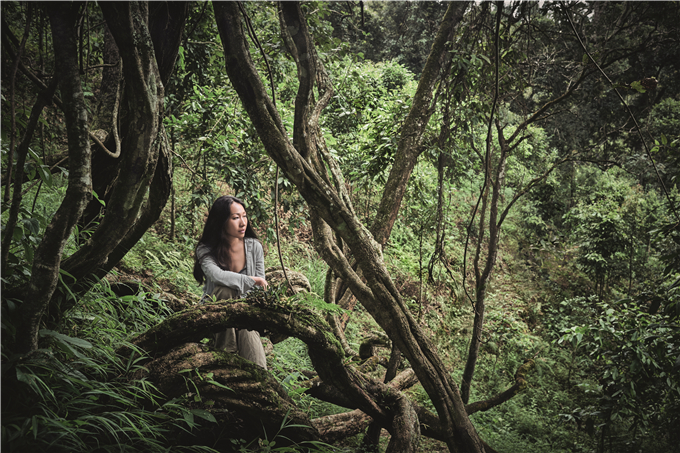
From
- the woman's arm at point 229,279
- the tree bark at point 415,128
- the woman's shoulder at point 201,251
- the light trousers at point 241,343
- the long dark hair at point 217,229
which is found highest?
the tree bark at point 415,128

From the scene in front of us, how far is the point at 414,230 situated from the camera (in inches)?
245

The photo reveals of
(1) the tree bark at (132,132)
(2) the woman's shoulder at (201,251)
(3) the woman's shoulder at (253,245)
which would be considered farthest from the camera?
(3) the woman's shoulder at (253,245)

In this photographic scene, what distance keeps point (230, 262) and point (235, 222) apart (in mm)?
304

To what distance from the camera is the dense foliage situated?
1574mm

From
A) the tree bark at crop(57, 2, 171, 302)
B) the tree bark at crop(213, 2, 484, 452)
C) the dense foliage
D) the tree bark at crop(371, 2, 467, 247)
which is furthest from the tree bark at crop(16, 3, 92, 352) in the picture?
the tree bark at crop(371, 2, 467, 247)

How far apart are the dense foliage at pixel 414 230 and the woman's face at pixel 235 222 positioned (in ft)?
1.91

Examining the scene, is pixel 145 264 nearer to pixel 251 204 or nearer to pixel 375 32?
pixel 251 204

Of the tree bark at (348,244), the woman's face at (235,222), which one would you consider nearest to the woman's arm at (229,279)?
the woman's face at (235,222)

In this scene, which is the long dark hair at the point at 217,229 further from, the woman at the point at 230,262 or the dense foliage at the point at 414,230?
the dense foliage at the point at 414,230

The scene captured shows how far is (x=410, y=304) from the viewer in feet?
21.9

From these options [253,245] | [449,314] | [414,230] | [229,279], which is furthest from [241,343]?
[449,314]

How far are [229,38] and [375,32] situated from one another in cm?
1585

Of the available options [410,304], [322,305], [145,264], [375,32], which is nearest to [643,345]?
[322,305]

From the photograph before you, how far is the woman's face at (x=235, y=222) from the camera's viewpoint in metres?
2.84
